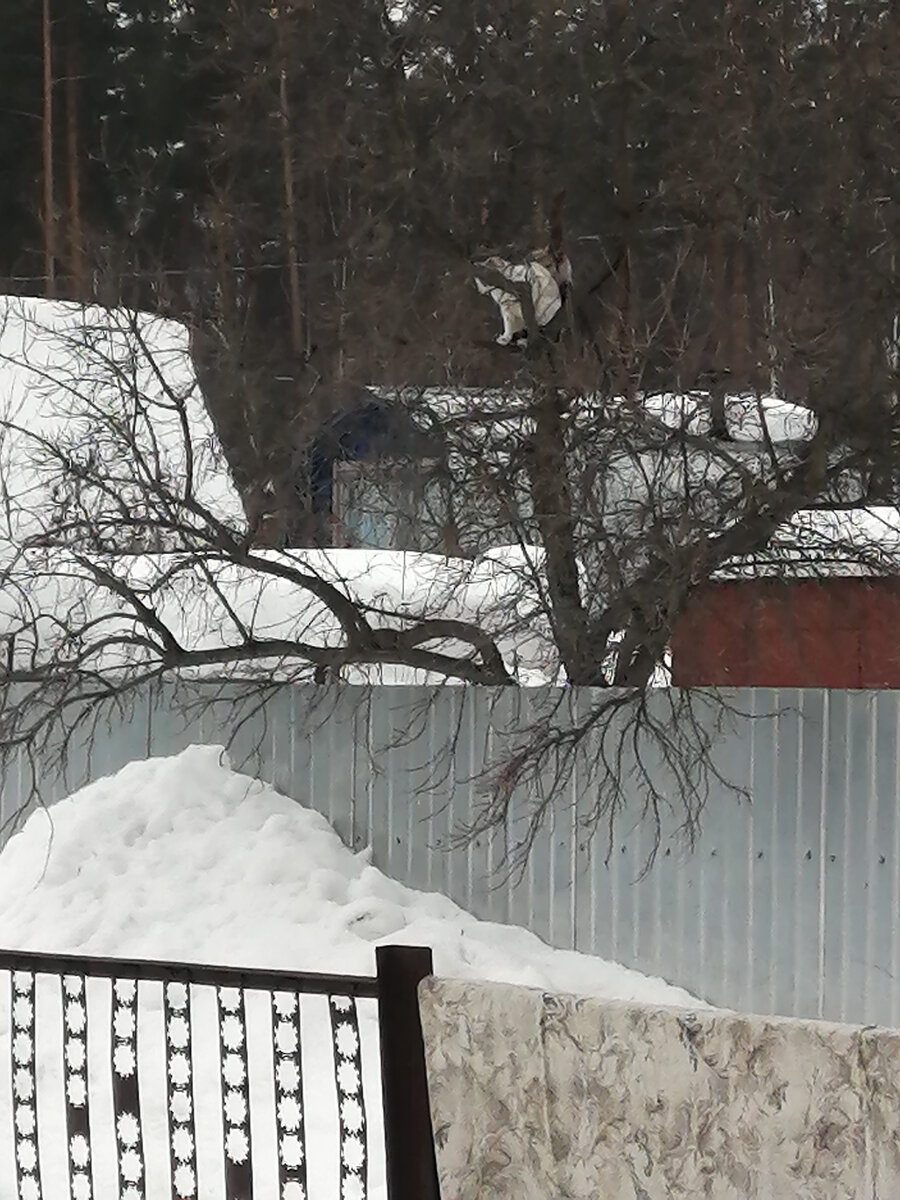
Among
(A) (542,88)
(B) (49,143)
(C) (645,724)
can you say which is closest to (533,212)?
(A) (542,88)

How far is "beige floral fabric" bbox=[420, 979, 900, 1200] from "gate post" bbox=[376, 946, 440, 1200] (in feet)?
0.10

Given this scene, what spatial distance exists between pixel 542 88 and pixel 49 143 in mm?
9857

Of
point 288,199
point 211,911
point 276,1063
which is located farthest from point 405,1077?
point 288,199

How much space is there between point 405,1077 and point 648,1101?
0.54 m

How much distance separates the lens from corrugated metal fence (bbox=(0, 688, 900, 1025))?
303 inches

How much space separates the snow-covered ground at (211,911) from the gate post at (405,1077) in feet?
11.2

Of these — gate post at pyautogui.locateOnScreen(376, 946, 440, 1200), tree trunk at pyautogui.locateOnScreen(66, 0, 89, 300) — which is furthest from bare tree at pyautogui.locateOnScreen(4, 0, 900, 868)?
tree trunk at pyautogui.locateOnScreen(66, 0, 89, 300)

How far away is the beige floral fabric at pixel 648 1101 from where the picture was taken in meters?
3.21

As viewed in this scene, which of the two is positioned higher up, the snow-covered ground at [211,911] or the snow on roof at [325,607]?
the snow on roof at [325,607]

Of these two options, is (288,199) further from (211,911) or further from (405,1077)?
(405,1077)

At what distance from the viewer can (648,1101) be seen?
3.43 metres

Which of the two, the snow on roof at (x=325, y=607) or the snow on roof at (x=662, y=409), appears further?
A: the snow on roof at (x=325, y=607)

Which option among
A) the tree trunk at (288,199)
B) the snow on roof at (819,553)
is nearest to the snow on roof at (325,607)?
the snow on roof at (819,553)

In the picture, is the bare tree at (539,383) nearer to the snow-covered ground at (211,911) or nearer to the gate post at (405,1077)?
the snow-covered ground at (211,911)
